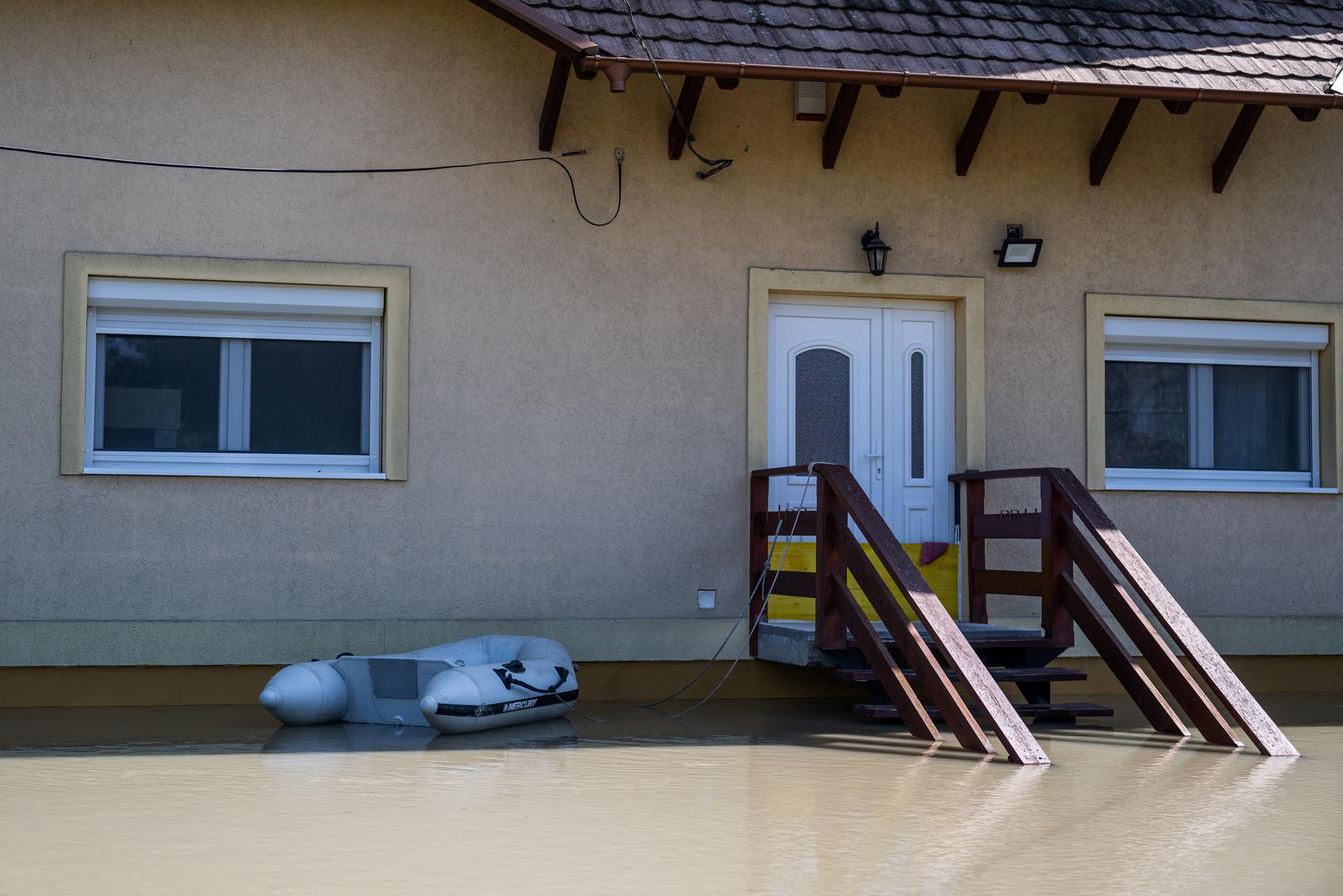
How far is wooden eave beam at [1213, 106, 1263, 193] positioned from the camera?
9.41 metres

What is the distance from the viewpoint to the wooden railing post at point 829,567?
7848 mm

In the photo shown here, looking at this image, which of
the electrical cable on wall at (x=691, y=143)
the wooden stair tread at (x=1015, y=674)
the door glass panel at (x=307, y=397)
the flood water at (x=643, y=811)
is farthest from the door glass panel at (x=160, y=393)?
the wooden stair tread at (x=1015, y=674)

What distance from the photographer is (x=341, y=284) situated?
8.60 m

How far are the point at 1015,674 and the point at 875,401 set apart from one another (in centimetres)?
221

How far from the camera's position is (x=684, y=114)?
8797 mm

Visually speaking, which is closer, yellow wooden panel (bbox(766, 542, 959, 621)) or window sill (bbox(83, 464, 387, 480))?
window sill (bbox(83, 464, 387, 480))

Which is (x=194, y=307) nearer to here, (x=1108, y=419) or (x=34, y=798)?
(x=34, y=798)

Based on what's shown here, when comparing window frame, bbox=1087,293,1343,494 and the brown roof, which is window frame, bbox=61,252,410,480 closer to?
the brown roof

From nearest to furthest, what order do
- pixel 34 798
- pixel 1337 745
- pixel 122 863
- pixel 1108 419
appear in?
pixel 122 863, pixel 34 798, pixel 1337 745, pixel 1108 419

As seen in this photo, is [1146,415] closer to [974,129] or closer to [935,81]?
[974,129]

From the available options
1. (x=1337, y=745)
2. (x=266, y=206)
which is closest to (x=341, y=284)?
(x=266, y=206)

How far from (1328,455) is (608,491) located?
483 cm

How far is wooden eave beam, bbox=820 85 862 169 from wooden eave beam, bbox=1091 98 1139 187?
1630 mm

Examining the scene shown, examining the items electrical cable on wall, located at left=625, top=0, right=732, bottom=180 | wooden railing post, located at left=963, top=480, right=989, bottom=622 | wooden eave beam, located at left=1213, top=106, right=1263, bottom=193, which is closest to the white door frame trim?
wooden railing post, located at left=963, top=480, right=989, bottom=622
